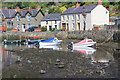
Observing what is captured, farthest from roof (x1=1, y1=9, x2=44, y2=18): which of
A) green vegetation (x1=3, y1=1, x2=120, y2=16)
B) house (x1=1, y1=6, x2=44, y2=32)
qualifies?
green vegetation (x1=3, y1=1, x2=120, y2=16)

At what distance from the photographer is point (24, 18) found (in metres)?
61.6

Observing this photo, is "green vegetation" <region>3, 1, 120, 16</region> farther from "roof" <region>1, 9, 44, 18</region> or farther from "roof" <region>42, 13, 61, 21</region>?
"roof" <region>42, 13, 61, 21</region>

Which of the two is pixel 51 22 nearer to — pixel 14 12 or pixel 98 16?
pixel 14 12

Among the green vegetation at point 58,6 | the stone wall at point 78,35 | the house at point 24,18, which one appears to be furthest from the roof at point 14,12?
the green vegetation at point 58,6

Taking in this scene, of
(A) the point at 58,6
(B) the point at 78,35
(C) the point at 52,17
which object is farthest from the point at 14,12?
(A) the point at 58,6

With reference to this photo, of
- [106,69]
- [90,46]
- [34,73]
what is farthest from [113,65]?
[90,46]

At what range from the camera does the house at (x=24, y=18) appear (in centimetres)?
6103

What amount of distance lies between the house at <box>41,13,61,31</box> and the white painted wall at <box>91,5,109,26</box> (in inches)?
486

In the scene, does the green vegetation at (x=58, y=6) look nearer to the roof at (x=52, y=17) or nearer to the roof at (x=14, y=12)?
the roof at (x=14, y=12)

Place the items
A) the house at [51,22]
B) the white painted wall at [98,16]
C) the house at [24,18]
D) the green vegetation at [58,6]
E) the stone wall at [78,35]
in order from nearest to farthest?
the stone wall at [78,35], the white painted wall at [98,16], the house at [51,22], the house at [24,18], the green vegetation at [58,6]

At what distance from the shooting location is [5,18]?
6462cm

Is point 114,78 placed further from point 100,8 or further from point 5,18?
point 5,18

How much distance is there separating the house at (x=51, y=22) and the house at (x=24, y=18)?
225cm

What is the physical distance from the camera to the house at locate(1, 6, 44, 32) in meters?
61.0
